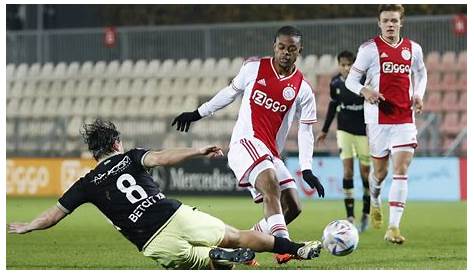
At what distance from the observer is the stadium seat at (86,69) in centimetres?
2805

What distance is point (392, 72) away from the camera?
1290 centimetres

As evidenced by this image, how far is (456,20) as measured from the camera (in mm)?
24156

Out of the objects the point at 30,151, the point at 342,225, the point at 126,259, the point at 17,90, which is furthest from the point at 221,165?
the point at 342,225

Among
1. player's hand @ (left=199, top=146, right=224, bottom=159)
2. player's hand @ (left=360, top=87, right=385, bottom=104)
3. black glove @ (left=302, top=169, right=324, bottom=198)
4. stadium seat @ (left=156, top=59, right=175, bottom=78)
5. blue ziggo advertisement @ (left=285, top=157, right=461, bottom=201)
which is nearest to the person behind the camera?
player's hand @ (left=199, top=146, right=224, bottom=159)

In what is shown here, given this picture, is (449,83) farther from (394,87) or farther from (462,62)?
(394,87)

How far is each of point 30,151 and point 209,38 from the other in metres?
4.85

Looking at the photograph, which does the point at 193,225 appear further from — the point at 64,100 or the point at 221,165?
the point at 64,100

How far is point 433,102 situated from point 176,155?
1693cm

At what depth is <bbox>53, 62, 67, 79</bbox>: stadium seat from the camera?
1111 inches

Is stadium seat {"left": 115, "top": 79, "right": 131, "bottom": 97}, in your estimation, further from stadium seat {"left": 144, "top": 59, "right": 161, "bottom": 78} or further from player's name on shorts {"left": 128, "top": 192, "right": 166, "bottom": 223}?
player's name on shorts {"left": 128, "top": 192, "right": 166, "bottom": 223}

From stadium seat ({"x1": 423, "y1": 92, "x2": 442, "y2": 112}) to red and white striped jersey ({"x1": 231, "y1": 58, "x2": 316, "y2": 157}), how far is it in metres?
14.5

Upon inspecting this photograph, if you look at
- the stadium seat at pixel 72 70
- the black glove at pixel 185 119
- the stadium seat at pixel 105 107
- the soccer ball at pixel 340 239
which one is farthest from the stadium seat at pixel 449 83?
the soccer ball at pixel 340 239

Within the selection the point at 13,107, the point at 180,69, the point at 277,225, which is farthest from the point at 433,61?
the point at 277,225

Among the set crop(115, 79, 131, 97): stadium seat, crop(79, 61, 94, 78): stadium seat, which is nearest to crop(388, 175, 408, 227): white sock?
crop(115, 79, 131, 97): stadium seat
